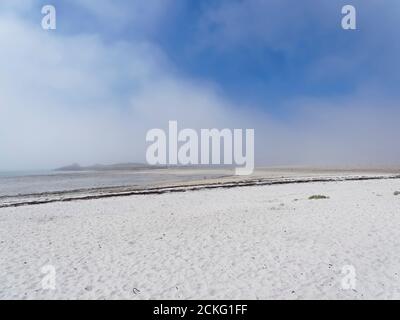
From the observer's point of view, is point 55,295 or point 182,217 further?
point 182,217

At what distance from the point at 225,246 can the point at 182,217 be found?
21.5 ft

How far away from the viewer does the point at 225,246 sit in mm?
A: 10961

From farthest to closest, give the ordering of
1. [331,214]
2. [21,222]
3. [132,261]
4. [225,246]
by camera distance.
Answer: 1. [21,222]
2. [331,214]
3. [225,246]
4. [132,261]

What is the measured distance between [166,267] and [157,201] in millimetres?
16150

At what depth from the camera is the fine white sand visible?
7.44m

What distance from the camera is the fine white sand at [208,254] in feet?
24.4

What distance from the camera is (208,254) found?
33.1ft

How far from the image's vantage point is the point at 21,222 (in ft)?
57.2

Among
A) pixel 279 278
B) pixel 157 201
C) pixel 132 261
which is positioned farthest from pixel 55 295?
pixel 157 201
